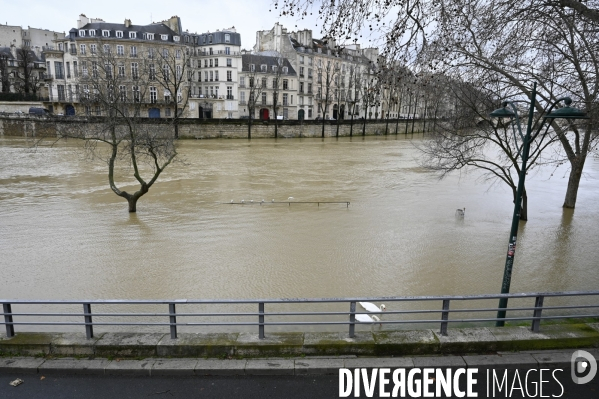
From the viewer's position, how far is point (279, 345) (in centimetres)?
549

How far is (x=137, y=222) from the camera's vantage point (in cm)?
1752

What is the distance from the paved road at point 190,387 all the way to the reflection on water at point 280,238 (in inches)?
216

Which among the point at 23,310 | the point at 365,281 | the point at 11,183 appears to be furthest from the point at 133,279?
the point at 11,183

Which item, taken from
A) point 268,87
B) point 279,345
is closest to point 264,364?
point 279,345

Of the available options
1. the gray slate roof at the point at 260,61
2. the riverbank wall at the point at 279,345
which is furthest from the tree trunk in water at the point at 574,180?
the gray slate roof at the point at 260,61

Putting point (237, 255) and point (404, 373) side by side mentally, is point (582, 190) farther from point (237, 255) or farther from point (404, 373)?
point (404, 373)

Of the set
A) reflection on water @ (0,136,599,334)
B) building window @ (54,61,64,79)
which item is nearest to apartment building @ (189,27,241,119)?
building window @ (54,61,64,79)

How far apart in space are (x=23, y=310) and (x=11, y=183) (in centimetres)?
1937

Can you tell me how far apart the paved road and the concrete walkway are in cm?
7

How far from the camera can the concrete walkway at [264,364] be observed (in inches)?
204

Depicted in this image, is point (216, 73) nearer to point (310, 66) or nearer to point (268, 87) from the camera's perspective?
point (268, 87)

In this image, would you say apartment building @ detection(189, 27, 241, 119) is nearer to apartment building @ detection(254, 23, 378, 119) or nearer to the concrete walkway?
apartment building @ detection(254, 23, 378, 119)

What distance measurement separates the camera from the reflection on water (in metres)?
11.5

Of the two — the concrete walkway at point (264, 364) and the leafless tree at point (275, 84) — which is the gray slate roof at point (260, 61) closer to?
the leafless tree at point (275, 84)
